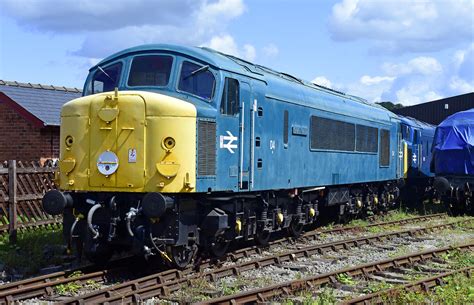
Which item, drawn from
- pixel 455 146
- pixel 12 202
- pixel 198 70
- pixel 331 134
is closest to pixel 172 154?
pixel 198 70

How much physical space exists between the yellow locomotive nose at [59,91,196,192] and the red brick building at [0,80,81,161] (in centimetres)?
710

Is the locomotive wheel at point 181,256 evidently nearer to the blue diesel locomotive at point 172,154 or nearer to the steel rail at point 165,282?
the blue diesel locomotive at point 172,154

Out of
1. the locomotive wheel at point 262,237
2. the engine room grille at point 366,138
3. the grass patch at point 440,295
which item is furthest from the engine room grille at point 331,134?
the grass patch at point 440,295

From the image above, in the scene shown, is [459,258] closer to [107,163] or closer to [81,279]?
[107,163]

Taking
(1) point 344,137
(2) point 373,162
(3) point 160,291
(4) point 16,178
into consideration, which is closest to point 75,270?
(3) point 160,291

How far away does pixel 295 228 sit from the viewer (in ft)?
45.5

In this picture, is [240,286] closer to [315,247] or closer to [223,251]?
[223,251]

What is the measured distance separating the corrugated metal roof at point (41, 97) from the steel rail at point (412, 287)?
1052cm

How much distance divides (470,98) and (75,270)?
91.4 feet

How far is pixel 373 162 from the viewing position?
17656mm

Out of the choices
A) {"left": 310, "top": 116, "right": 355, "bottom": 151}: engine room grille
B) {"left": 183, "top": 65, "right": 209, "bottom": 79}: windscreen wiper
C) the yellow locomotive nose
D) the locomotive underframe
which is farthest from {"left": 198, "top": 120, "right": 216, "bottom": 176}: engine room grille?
the locomotive underframe

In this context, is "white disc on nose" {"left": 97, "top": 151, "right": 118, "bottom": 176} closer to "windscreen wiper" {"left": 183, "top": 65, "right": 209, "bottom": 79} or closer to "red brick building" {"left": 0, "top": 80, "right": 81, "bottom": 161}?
"windscreen wiper" {"left": 183, "top": 65, "right": 209, "bottom": 79}

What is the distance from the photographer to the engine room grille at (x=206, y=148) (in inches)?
359

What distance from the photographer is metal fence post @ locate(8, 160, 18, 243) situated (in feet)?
38.5
